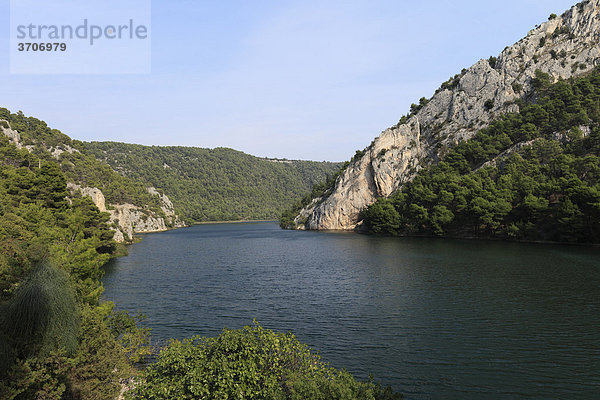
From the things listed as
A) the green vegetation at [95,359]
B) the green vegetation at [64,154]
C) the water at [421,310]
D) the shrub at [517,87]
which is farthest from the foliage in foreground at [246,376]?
the shrub at [517,87]

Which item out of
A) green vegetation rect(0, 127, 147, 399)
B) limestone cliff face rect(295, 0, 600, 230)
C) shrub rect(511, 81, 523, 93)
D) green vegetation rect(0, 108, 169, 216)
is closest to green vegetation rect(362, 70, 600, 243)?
shrub rect(511, 81, 523, 93)

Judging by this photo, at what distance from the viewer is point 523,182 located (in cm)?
7781

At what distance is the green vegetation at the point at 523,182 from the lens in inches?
2653

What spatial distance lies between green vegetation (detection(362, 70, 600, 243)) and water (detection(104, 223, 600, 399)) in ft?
34.5

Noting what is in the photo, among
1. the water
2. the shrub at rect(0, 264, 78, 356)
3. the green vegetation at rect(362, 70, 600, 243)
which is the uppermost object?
the green vegetation at rect(362, 70, 600, 243)

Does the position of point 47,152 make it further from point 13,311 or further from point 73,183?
point 13,311

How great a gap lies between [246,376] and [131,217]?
136796 millimetres

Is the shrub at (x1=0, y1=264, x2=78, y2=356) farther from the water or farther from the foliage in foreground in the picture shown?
the water

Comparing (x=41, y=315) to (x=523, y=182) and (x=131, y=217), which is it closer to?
(x=523, y=182)

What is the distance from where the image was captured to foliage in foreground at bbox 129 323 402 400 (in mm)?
10685

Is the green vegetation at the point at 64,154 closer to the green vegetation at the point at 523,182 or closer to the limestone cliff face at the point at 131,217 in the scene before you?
the limestone cliff face at the point at 131,217

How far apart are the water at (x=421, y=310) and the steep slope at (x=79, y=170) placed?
33964mm

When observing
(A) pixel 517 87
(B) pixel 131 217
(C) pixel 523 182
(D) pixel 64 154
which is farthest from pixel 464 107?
(B) pixel 131 217

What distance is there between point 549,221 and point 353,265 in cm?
4278
